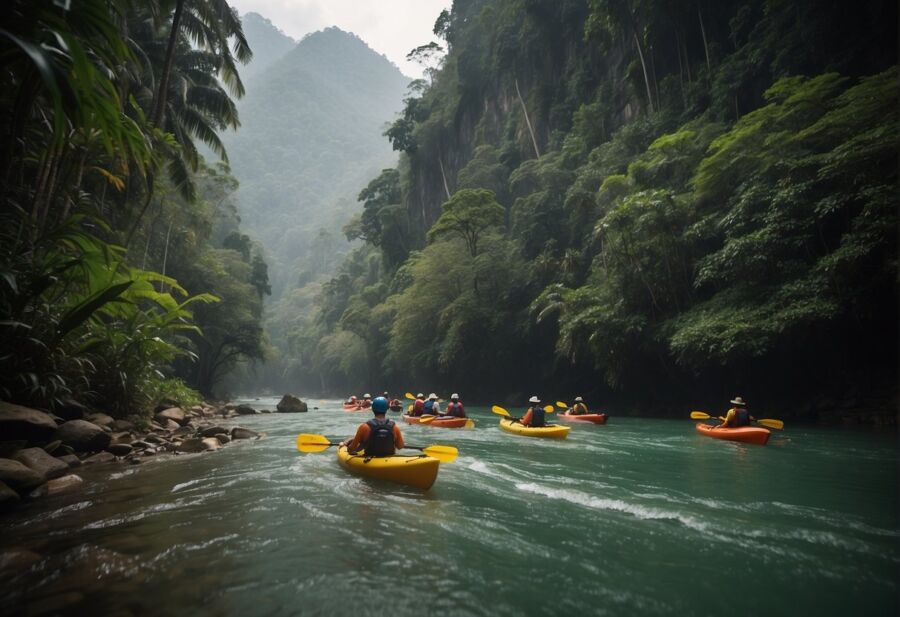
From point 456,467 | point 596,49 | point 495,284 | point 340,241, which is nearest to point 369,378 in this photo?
point 495,284

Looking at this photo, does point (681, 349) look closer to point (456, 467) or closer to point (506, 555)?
point (456, 467)

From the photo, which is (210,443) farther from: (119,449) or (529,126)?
(529,126)

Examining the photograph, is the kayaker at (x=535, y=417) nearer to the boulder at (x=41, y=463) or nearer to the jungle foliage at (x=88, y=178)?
the jungle foliage at (x=88, y=178)

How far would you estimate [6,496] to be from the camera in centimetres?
396

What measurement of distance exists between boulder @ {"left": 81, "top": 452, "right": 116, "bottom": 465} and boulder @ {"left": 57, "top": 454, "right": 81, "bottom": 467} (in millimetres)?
211

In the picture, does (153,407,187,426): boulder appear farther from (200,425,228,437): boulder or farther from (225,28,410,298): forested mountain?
(225,28,410,298): forested mountain

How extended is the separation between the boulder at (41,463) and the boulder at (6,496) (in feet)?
1.86

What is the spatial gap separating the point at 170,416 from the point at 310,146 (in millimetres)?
148233

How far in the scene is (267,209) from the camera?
117375mm

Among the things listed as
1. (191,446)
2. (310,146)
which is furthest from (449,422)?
(310,146)

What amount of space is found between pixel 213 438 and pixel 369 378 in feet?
108

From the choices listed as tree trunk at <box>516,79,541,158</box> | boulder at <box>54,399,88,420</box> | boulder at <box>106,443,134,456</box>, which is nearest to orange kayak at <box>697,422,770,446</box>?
boulder at <box>106,443,134,456</box>

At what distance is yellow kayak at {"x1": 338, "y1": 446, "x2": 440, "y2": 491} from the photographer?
210 inches

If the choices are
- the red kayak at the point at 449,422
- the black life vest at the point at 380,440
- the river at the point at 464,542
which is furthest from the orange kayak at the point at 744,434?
the black life vest at the point at 380,440
